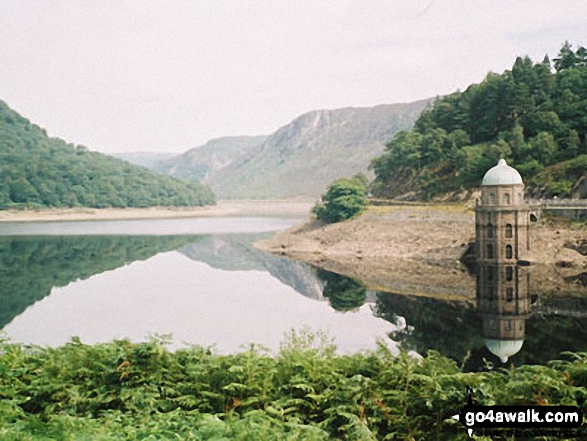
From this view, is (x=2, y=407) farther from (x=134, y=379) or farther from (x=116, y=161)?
(x=116, y=161)

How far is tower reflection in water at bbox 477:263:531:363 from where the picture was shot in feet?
87.8

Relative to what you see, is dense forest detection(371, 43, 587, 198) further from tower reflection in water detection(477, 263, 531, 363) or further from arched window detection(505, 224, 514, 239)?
tower reflection in water detection(477, 263, 531, 363)

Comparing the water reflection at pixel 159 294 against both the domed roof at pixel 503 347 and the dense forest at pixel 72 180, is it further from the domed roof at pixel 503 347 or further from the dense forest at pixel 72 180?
the dense forest at pixel 72 180

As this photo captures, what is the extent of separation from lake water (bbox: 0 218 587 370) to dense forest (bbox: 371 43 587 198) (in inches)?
825

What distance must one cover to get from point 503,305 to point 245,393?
26.9 metres

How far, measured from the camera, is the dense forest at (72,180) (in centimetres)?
13925

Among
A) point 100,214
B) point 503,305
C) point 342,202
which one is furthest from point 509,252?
point 100,214

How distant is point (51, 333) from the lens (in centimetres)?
3047

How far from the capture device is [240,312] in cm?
3584

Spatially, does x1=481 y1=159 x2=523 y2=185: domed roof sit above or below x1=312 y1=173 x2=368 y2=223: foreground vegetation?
above

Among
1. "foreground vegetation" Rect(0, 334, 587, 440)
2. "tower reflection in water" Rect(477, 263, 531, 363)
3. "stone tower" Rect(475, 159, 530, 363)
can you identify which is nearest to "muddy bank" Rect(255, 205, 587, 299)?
"tower reflection in water" Rect(477, 263, 531, 363)

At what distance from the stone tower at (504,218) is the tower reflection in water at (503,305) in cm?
129

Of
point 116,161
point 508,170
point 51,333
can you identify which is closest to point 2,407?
point 51,333

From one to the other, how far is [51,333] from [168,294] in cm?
1342
